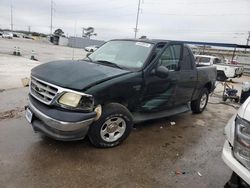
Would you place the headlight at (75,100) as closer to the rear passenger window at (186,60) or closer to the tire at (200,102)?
the rear passenger window at (186,60)

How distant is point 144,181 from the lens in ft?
10.3

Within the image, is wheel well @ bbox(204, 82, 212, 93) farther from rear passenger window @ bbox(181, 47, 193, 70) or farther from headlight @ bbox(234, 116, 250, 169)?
headlight @ bbox(234, 116, 250, 169)

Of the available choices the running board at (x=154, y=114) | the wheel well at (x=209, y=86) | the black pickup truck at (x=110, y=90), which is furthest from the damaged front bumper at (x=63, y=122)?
the wheel well at (x=209, y=86)

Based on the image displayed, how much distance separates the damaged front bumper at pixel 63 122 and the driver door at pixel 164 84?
4.32 ft

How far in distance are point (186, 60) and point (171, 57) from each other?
0.60m

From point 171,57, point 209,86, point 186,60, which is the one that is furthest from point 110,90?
point 209,86

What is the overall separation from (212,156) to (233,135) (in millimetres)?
1970

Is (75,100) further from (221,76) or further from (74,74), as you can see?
(221,76)

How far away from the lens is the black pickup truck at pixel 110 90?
11.1ft

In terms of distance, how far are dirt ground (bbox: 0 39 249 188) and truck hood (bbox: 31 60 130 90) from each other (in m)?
1.05

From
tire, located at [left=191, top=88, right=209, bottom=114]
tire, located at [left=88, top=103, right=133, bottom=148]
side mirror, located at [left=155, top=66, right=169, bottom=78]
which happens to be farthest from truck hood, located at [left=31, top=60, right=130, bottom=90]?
tire, located at [left=191, top=88, right=209, bottom=114]

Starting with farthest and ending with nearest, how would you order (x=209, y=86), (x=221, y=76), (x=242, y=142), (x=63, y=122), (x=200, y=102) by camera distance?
1. (x=221, y=76)
2. (x=209, y=86)
3. (x=200, y=102)
4. (x=63, y=122)
5. (x=242, y=142)

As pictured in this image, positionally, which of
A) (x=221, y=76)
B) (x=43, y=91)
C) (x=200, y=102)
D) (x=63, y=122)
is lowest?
(x=221, y=76)

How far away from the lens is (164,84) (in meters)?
4.65
